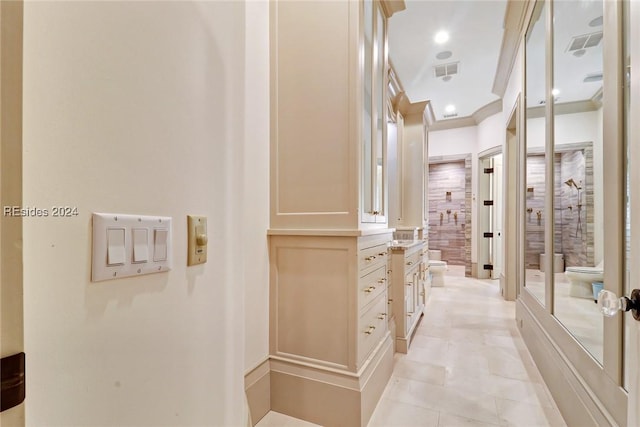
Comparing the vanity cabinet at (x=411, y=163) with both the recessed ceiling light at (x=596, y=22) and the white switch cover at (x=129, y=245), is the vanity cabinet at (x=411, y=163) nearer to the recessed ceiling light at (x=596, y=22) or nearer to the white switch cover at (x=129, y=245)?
the recessed ceiling light at (x=596, y=22)

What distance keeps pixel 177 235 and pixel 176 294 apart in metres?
0.12

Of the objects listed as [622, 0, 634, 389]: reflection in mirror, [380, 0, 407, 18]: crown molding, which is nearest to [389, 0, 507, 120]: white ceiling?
[380, 0, 407, 18]: crown molding

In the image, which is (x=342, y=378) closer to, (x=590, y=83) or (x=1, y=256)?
(x=1, y=256)

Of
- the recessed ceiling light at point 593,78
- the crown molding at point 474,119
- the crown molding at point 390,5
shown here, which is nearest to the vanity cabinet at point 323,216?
the crown molding at point 390,5

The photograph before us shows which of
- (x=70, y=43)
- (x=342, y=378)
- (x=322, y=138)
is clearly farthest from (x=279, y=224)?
(x=70, y=43)

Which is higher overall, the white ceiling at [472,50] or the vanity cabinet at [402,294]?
the white ceiling at [472,50]

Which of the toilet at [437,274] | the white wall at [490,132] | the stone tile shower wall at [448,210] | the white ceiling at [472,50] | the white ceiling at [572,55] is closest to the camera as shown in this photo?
the white ceiling at [572,55]

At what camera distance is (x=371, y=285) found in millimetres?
1868

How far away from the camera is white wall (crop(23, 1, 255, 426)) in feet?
1.29

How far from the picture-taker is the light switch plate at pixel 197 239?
2.09ft

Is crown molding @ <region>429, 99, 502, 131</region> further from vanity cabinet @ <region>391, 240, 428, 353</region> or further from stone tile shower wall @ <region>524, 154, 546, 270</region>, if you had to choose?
vanity cabinet @ <region>391, 240, 428, 353</region>

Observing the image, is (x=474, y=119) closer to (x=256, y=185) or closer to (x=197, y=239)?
(x=256, y=185)

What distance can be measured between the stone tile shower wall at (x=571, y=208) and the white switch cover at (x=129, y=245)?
6.54 ft

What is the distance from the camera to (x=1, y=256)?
33 cm
